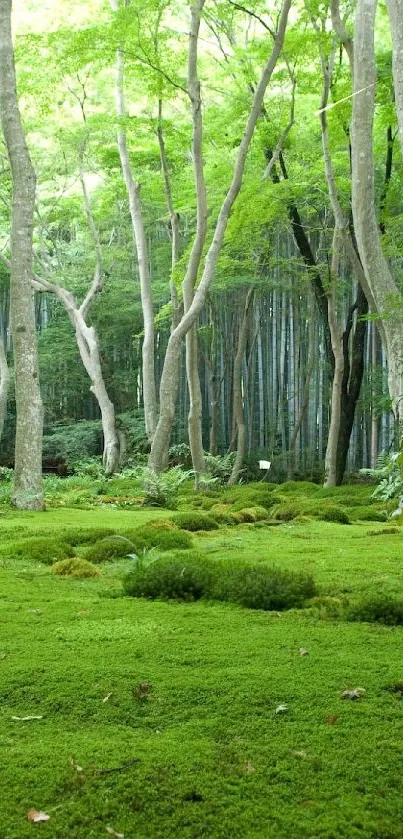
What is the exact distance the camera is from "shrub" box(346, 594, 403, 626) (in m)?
3.10

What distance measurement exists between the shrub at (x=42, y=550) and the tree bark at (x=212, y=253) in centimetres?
455

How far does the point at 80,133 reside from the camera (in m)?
A: 15.2

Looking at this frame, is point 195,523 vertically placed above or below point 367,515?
above

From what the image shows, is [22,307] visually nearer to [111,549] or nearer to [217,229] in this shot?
[217,229]

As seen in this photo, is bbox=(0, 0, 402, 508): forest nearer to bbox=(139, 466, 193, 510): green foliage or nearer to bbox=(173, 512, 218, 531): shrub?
bbox=(139, 466, 193, 510): green foliage

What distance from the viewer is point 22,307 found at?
773cm

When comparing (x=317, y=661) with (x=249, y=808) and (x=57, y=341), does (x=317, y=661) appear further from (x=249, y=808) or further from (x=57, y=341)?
(x=57, y=341)

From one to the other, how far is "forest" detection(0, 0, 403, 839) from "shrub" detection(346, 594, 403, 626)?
1 centimetres

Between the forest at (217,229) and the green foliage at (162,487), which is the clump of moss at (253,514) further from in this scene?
the forest at (217,229)

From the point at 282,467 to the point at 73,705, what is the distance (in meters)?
14.8

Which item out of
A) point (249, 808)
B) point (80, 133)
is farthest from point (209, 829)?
point (80, 133)

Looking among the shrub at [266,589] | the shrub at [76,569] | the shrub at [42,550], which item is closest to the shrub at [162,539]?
the shrub at [42,550]

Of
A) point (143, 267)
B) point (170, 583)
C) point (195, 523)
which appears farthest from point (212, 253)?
point (170, 583)

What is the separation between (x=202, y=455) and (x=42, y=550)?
568 cm
